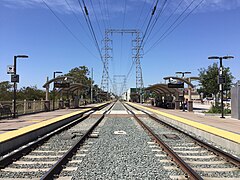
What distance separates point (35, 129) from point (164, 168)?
7.28 meters

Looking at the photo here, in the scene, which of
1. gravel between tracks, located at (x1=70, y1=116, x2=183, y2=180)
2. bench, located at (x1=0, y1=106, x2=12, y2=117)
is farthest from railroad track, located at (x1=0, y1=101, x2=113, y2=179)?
bench, located at (x1=0, y1=106, x2=12, y2=117)

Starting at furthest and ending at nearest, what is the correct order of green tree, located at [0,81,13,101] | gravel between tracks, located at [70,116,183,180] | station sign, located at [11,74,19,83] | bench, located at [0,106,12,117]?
green tree, located at [0,81,13,101]
station sign, located at [11,74,19,83]
bench, located at [0,106,12,117]
gravel between tracks, located at [70,116,183,180]

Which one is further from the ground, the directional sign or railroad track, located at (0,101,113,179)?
the directional sign

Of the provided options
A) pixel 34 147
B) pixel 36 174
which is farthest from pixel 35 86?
pixel 36 174

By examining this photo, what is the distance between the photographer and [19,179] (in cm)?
572

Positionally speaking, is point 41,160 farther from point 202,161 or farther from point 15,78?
point 15,78

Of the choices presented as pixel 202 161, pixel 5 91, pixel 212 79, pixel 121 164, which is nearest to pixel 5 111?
pixel 121 164

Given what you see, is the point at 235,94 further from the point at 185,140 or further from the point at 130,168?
the point at 130,168

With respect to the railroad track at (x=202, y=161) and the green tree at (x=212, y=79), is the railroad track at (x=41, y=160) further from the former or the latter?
the green tree at (x=212, y=79)

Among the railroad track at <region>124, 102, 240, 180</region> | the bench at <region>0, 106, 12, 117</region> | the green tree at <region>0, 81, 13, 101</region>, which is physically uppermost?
the green tree at <region>0, 81, 13, 101</region>

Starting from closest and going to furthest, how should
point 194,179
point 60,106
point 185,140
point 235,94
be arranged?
point 194,179, point 185,140, point 235,94, point 60,106

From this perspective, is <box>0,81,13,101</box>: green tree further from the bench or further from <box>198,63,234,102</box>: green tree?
<box>198,63,234,102</box>: green tree

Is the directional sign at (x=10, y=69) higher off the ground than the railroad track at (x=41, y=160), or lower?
higher

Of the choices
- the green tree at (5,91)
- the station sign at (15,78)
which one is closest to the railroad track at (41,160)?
the station sign at (15,78)
